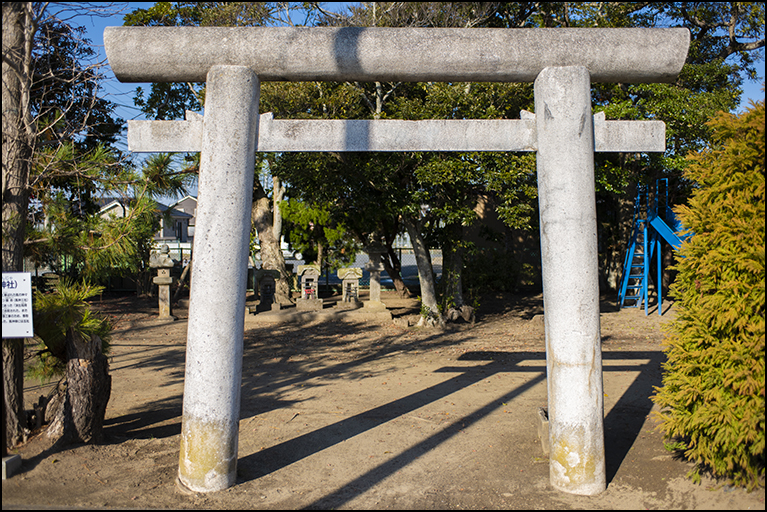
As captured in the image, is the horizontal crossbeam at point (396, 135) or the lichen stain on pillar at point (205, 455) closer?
the lichen stain on pillar at point (205, 455)

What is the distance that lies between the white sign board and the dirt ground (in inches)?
45.4

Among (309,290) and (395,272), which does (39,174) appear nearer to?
(309,290)

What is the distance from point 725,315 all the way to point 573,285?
1.10m

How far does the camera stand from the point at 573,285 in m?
4.27

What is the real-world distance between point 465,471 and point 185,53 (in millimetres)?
4285

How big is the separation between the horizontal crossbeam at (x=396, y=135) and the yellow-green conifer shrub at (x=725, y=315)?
602 millimetres

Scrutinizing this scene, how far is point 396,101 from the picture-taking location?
1116 centimetres

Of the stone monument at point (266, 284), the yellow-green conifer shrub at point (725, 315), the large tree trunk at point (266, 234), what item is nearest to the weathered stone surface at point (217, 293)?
the yellow-green conifer shrub at point (725, 315)

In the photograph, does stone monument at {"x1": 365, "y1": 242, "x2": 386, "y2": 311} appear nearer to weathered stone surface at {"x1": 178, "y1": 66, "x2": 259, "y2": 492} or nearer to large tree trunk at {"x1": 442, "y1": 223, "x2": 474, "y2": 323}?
large tree trunk at {"x1": 442, "y1": 223, "x2": 474, "y2": 323}

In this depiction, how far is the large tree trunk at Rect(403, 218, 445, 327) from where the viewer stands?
12.2 m

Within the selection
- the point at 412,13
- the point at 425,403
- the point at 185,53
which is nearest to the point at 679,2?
the point at 412,13

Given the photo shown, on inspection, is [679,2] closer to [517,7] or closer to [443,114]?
[517,7]

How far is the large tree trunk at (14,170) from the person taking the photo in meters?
4.79

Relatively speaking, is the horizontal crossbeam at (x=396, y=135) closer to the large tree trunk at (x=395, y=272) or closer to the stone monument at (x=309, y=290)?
the stone monument at (x=309, y=290)
